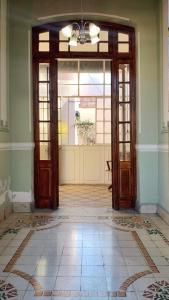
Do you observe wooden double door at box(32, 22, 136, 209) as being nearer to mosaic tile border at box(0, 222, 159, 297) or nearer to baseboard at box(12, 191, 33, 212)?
baseboard at box(12, 191, 33, 212)

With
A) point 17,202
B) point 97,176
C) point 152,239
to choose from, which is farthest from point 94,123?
point 152,239

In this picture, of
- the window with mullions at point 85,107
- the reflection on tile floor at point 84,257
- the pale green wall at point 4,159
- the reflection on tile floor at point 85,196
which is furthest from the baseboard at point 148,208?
the window with mullions at point 85,107

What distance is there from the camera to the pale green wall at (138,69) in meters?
5.35

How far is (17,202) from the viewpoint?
541 centimetres

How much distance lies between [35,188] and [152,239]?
2.32m

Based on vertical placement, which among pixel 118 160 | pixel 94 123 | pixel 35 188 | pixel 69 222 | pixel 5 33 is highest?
pixel 5 33

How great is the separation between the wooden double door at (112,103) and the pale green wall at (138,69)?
20cm

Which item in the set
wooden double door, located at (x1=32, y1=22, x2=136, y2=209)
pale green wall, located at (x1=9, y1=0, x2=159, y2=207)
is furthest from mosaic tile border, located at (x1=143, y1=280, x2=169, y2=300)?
wooden double door, located at (x1=32, y1=22, x2=136, y2=209)

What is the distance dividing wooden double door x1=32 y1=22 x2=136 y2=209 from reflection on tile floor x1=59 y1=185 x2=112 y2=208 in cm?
55

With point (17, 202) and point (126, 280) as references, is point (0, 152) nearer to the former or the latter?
point (17, 202)

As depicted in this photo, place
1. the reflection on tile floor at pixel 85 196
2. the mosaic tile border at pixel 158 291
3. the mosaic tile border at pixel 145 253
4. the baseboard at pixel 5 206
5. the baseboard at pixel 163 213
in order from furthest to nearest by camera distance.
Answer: the reflection on tile floor at pixel 85 196 → the baseboard at pixel 5 206 → the baseboard at pixel 163 213 → the mosaic tile border at pixel 145 253 → the mosaic tile border at pixel 158 291

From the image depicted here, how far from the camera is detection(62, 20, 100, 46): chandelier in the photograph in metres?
4.80

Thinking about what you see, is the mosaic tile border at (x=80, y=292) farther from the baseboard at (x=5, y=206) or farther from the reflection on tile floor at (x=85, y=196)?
the reflection on tile floor at (x=85, y=196)

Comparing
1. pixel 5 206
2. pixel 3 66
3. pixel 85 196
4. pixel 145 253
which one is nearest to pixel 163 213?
pixel 145 253
